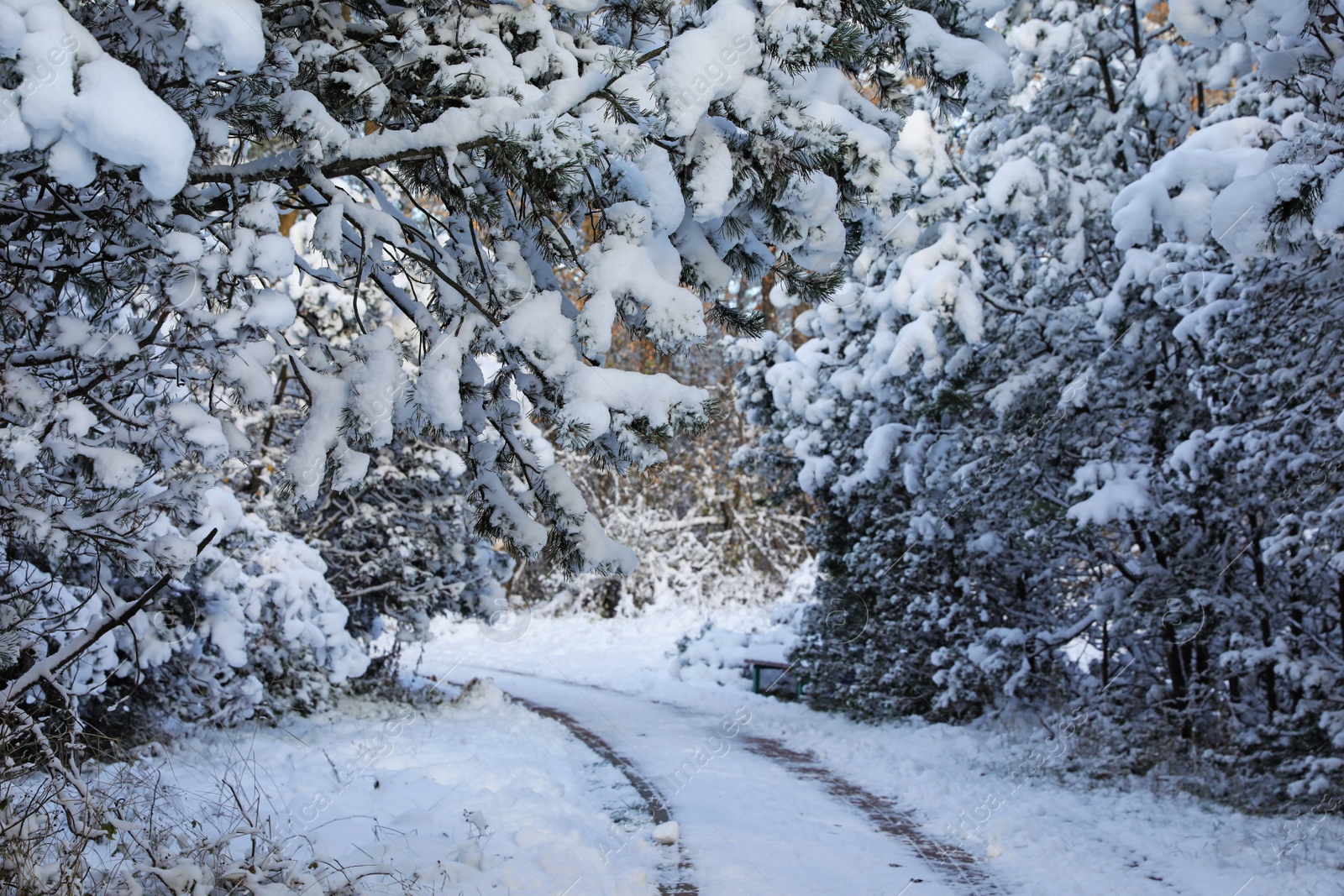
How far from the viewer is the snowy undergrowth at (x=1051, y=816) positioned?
622 centimetres

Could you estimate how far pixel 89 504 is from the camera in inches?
170

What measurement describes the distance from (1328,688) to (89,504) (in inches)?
351

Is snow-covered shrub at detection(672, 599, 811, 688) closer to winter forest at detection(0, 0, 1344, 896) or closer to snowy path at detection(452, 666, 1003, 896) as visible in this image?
winter forest at detection(0, 0, 1344, 896)

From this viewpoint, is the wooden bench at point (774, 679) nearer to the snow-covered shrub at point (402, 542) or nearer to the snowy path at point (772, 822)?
the snowy path at point (772, 822)

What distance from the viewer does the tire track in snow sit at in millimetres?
5871

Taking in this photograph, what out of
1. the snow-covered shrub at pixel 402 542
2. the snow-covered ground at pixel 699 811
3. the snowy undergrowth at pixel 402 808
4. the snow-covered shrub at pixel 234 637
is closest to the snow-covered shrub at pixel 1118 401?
the snow-covered ground at pixel 699 811

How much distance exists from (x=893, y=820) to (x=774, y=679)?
7.94 metres

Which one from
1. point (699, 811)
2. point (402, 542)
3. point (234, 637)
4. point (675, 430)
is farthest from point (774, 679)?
point (675, 430)

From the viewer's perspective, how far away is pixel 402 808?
24.2ft

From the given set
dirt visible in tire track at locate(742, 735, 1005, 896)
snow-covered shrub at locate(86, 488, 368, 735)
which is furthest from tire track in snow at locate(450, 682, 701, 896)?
snow-covered shrub at locate(86, 488, 368, 735)

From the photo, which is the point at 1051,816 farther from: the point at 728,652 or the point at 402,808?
the point at 728,652

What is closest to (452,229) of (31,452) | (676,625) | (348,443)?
(348,443)

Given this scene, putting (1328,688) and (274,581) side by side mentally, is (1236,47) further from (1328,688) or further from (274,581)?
(274,581)

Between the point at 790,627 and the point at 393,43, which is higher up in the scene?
the point at 393,43
